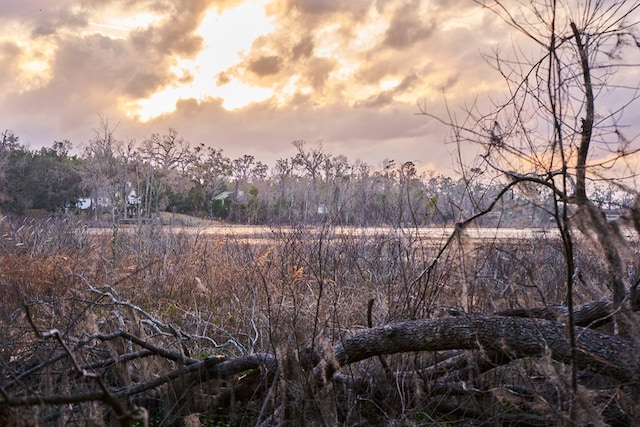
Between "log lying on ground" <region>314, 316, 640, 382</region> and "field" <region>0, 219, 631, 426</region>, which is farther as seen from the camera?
"field" <region>0, 219, 631, 426</region>

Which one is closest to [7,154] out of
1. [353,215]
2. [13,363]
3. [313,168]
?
[313,168]

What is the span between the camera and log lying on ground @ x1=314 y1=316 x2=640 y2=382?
126 inches

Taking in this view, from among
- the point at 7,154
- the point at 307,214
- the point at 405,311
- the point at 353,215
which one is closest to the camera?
the point at 405,311

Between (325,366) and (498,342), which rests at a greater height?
(498,342)

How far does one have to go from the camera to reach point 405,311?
4633mm

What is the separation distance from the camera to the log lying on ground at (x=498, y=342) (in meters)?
3.19

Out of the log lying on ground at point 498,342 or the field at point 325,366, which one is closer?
the log lying on ground at point 498,342

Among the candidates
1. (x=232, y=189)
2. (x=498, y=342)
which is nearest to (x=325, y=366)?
(x=498, y=342)

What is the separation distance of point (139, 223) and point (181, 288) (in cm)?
635

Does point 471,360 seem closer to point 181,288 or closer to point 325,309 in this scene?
point 325,309

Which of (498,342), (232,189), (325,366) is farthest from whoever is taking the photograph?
(232,189)

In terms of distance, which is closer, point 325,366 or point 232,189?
point 325,366

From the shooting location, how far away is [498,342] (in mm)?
3418

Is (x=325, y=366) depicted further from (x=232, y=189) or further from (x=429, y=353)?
Answer: (x=232, y=189)
